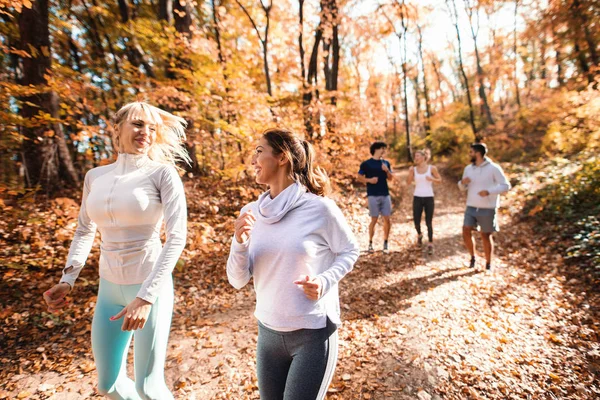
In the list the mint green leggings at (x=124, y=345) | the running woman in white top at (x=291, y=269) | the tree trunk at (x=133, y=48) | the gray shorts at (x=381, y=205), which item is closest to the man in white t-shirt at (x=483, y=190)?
the gray shorts at (x=381, y=205)

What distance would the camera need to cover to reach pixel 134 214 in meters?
2.00

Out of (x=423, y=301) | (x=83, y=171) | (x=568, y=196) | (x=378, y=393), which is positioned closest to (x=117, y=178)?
(x=378, y=393)

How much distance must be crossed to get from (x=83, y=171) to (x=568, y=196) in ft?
43.9

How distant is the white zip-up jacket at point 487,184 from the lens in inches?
214

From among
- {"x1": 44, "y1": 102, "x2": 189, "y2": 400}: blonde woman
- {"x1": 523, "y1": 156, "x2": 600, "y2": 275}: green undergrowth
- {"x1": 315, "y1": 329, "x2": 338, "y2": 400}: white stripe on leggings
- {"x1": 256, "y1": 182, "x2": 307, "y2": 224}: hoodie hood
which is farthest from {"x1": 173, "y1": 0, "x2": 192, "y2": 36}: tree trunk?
{"x1": 523, "y1": 156, "x2": 600, "y2": 275}: green undergrowth

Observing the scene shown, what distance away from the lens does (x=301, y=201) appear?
1.83 m

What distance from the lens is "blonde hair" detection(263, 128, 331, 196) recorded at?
1899 millimetres

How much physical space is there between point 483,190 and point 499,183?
1.00 ft

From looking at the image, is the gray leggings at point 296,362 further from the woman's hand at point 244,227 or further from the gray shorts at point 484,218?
the gray shorts at point 484,218

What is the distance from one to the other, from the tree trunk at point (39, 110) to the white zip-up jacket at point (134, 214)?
14.2ft

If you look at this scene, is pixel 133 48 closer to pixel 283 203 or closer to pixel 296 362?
pixel 283 203

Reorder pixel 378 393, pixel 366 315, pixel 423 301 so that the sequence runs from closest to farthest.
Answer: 1. pixel 378 393
2. pixel 366 315
3. pixel 423 301

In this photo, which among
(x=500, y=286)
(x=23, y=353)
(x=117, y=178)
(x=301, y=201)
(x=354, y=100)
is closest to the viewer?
(x=301, y=201)

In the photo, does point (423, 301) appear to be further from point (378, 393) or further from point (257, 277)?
point (257, 277)
